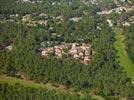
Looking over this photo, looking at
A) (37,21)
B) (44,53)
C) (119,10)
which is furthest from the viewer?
(119,10)

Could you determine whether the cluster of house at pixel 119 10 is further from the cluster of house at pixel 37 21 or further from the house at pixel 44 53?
the house at pixel 44 53

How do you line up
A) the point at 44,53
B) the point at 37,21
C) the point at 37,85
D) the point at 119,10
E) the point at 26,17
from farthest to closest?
the point at 119,10
the point at 26,17
the point at 37,21
the point at 44,53
the point at 37,85

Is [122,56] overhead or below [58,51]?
below

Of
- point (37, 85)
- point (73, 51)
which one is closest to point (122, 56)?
point (73, 51)

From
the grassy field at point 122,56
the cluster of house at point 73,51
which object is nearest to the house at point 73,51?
the cluster of house at point 73,51

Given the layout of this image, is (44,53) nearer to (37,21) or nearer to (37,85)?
(37,85)

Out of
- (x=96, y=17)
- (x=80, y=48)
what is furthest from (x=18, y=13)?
(x=80, y=48)
